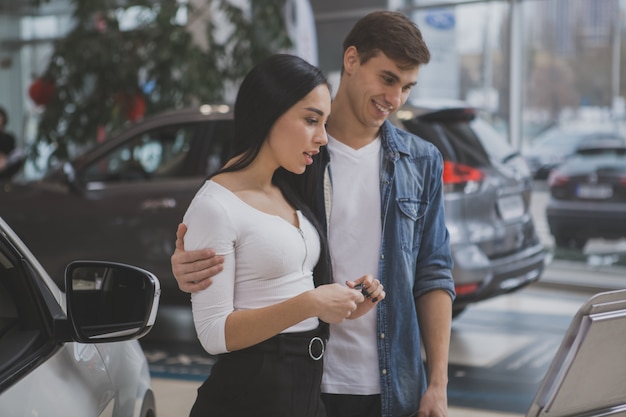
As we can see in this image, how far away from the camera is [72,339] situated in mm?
1880

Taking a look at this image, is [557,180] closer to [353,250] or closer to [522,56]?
[522,56]

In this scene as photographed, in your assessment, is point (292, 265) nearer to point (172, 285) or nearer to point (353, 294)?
point (353, 294)

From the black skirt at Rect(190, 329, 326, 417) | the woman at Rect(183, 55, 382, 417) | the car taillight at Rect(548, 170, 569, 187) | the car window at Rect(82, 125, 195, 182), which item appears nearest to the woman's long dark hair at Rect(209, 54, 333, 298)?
the woman at Rect(183, 55, 382, 417)

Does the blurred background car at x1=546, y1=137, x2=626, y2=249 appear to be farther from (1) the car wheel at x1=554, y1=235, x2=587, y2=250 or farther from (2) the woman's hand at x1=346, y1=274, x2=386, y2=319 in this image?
(2) the woman's hand at x1=346, y1=274, x2=386, y2=319

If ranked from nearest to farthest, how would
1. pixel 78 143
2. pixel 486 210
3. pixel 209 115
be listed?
pixel 486 210, pixel 209 115, pixel 78 143

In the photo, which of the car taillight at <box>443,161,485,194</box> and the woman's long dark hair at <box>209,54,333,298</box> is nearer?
the woman's long dark hair at <box>209,54,333,298</box>

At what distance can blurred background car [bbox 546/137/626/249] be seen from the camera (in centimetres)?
859

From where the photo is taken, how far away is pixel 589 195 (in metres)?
8.72

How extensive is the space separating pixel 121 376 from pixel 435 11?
26.7 ft

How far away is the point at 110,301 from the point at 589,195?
24.5 ft

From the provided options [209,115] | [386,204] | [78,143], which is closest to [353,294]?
[386,204]

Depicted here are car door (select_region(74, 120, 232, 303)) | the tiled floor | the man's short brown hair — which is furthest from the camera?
car door (select_region(74, 120, 232, 303))

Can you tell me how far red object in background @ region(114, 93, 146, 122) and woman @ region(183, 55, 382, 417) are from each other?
21.7ft

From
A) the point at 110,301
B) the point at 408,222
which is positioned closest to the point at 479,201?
the point at 408,222
